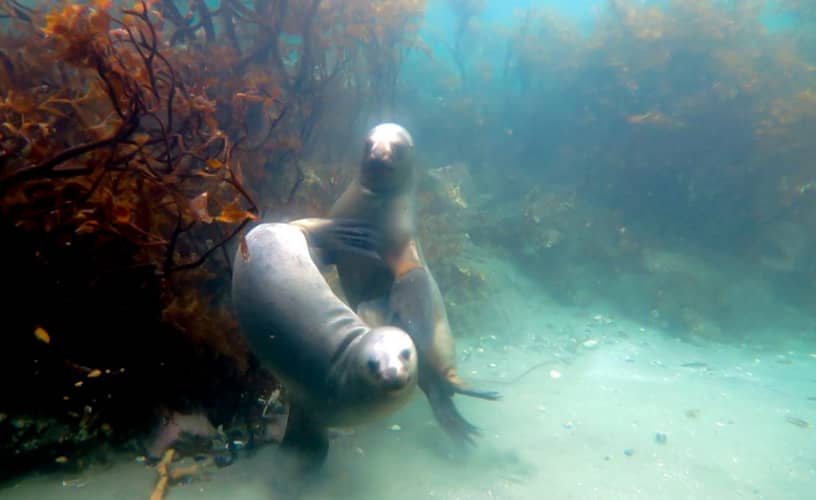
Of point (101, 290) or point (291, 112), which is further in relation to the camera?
point (291, 112)

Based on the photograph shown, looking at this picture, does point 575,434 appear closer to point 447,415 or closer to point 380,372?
point 447,415

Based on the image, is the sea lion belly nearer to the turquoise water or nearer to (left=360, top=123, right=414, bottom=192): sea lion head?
the turquoise water

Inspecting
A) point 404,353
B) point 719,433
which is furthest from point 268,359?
point 719,433

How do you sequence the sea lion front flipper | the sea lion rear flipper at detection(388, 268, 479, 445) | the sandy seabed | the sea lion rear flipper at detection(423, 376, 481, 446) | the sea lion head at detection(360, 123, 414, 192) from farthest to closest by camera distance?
1. the sea lion rear flipper at detection(423, 376, 481, 446)
2. the sea lion head at detection(360, 123, 414, 192)
3. the sea lion rear flipper at detection(388, 268, 479, 445)
4. the sea lion front flipper
5. the sandy seabed

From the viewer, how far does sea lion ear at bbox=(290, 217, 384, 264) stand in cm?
342

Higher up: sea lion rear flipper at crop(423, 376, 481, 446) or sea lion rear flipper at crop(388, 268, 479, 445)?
sea lion rear flipper at crop(388, 268, 479, 445)

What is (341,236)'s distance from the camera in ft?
11.7

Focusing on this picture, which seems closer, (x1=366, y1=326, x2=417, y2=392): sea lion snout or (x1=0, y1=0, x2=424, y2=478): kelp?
(x1=366, y1=326, x2=417, y2=392): sea lion snout

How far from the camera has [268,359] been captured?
266 centimetres

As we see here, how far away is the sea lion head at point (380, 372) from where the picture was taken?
235 cm

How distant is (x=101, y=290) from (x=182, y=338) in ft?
1.91

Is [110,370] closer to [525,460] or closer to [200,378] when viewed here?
[200,378]

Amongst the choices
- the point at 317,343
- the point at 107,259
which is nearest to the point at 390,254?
the point at 317,343

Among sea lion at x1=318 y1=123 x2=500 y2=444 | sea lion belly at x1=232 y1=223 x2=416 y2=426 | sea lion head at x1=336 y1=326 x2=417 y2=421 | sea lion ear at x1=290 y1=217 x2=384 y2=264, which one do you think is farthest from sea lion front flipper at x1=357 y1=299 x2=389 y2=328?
sea lion head at x1=336 y1=326 x2=417 y2=421
